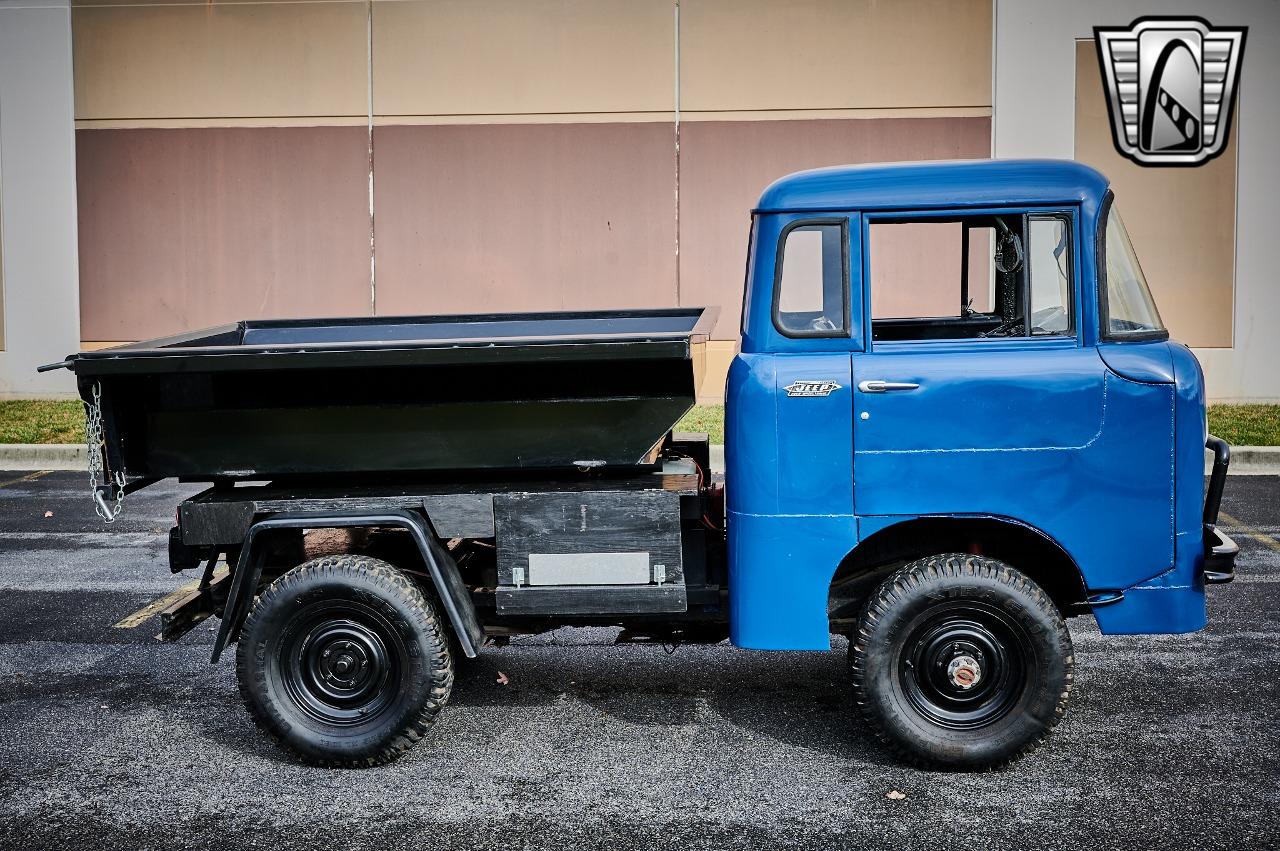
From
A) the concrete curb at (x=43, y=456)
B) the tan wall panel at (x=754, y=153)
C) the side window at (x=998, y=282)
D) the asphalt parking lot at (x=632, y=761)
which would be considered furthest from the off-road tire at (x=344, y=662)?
the tan wall panel at (x=754, y=153)

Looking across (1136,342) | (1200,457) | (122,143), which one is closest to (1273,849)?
(1200,457)

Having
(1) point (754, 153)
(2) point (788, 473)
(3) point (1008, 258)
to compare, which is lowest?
(2) point (788, 473)

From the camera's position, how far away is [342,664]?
515 cm

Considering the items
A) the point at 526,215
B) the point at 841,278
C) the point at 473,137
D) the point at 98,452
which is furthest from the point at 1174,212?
the point at 98,452

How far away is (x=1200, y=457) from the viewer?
495 cm

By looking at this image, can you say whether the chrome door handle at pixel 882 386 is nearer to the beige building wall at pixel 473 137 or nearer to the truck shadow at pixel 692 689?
the truck shadow at pixel 692 689

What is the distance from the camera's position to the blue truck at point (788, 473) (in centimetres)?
491

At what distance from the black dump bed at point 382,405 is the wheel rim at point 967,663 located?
129 cm

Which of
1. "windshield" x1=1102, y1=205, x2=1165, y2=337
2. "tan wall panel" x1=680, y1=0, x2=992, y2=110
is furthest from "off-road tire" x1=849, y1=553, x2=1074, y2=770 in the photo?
"tan wall panel" x1=680, y1=0, x2=992, y2=110

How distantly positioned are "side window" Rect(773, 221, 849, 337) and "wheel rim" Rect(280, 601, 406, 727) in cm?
202

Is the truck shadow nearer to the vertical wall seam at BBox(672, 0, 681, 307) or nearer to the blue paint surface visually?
the blue paint surface

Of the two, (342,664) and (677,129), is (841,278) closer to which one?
(342,664)

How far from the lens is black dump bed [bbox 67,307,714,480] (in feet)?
16.0

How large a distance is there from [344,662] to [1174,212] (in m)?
13.5
